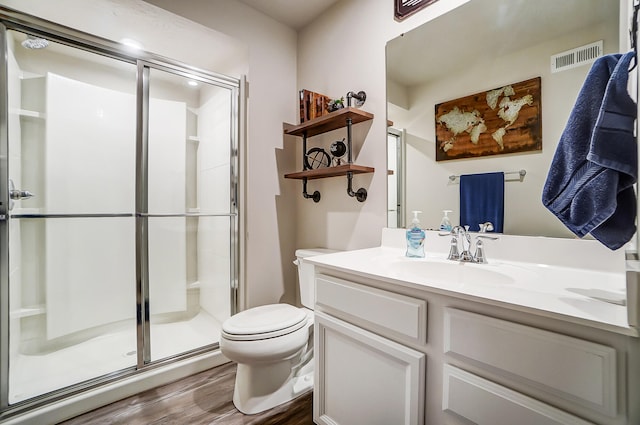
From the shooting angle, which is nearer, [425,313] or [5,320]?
[425,313]

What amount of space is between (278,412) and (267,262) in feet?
3.01

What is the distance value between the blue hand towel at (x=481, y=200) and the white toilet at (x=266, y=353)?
970mm

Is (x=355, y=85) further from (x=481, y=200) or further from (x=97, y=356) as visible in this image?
(x=97, y=356)

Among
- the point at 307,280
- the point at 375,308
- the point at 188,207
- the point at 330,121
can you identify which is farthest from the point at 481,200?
the point at 188,207

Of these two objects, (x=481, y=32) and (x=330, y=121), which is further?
(x=330, y=121)

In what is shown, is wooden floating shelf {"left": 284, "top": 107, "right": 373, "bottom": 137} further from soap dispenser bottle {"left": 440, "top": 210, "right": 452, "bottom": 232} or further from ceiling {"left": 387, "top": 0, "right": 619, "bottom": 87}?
soap dispenser bottle {"left": 440, "top": 210, "right": 452, "bottom": 232}

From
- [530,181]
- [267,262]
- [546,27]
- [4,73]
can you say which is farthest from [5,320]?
[546,27]

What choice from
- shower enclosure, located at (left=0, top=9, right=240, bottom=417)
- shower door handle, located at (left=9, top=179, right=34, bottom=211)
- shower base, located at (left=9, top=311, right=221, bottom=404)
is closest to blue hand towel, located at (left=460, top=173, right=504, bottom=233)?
shower enclosure, located at (left=0, top=9, right=240, bottom=417)

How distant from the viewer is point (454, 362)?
788 mm

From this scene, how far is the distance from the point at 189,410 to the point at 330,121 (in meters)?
1.74

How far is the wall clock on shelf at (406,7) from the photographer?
1.42 meters

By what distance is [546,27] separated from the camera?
1.07 metres

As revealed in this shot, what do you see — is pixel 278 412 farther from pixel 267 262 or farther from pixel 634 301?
pixel 634 301

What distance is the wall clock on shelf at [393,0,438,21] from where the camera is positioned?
142cm
